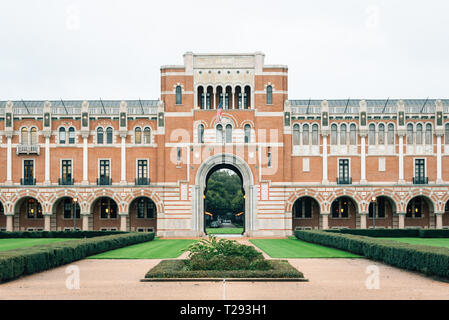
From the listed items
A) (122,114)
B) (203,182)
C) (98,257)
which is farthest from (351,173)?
(98,257)

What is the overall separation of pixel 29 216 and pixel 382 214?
34720mm

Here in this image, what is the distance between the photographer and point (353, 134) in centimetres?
5281

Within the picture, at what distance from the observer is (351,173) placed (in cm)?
5253

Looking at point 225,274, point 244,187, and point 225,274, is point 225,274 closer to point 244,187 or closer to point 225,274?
point 225,274

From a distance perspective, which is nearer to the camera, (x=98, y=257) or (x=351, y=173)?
(x=98, y=257)

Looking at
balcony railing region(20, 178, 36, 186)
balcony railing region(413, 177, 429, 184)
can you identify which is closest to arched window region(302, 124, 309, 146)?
balcony railing region(413, 177, 429, 184)

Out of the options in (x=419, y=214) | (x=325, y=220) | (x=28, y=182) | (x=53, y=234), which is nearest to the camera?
(x=53, y=234)

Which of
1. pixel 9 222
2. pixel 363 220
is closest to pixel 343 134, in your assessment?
pixel 363 220

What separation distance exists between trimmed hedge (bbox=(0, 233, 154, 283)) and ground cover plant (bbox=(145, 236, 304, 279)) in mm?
5222

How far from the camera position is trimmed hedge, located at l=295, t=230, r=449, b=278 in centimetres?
2095

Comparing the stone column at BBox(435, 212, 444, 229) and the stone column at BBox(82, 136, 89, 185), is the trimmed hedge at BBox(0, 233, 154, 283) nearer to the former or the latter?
the stone column at BBox(82, 136, 89, 185)
